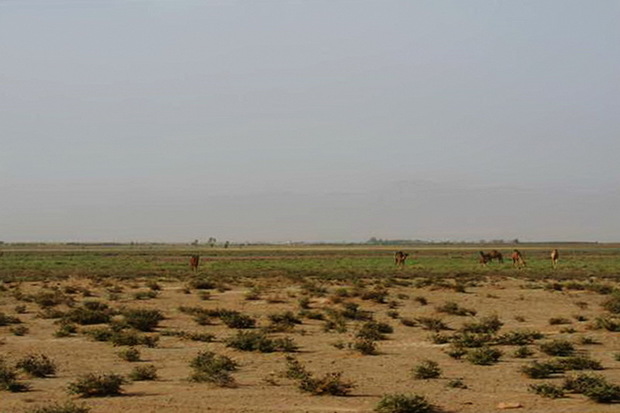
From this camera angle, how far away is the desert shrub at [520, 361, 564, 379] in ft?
51.3

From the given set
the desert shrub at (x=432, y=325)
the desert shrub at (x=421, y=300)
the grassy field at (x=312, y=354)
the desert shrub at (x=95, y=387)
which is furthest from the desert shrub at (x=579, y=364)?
the desert shrub at (x=421, y=300)

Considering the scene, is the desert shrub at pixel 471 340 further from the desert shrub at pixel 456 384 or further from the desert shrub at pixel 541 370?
the desert shrub at pixel 456 384

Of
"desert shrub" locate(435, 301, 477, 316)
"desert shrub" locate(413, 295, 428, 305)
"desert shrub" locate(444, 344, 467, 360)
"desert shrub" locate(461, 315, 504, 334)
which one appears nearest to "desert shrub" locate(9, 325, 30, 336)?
"desert shrub" locate(444, 344, 467, 360)

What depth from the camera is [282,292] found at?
126ft

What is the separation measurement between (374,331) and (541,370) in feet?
25.3

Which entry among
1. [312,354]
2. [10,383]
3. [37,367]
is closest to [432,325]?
[312,354]

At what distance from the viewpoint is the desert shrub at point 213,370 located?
15133 mm

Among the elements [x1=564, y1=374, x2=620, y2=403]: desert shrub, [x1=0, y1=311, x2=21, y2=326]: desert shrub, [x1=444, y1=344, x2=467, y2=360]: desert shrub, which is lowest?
[x1=0, y1=311, x2=21, y2=326]: desert shrub

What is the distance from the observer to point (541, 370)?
15.7m

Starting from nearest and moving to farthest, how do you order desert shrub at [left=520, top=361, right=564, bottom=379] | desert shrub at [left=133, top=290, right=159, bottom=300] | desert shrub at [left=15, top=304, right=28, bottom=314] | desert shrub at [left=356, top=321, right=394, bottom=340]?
desert shrub at [left=520, top=361, right=564, bottom=379]
desert shrub at [left=356, top=321, right=394, bottom=340]
desert shrub at [left=15, top=304, right=28, bottom=314]
desert shrub at [left=133, top=290, right=159, bottom=300]

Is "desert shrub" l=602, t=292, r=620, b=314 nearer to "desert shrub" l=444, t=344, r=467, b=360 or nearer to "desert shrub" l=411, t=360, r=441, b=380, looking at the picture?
"desert shrub" l=444, t=344, r=467, b=360

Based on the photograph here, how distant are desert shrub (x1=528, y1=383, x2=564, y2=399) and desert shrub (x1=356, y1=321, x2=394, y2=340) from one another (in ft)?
26.6

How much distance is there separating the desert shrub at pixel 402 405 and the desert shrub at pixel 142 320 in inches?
543

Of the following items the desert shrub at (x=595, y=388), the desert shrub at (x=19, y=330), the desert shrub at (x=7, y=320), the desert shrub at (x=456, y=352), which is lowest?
the desert shrub at (x=19, y=330)
